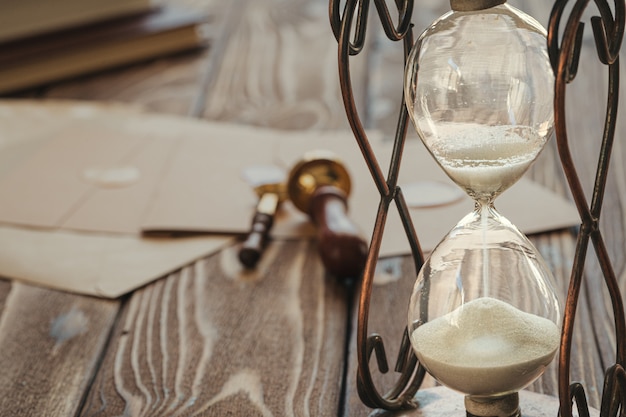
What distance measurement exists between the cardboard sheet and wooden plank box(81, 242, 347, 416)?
2.8 inches

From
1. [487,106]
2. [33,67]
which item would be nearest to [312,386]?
[487,106]

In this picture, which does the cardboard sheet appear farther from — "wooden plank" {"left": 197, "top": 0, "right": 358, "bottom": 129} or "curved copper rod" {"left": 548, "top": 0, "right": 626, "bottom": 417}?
"curved copper rod" {"left": 548, "top": 0, "right": 626, "bottom": 417}

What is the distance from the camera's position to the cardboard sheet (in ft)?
4.20

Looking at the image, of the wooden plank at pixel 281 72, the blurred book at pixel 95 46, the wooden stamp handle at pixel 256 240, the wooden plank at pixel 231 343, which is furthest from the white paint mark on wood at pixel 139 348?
the blurred book at pixel 95 46

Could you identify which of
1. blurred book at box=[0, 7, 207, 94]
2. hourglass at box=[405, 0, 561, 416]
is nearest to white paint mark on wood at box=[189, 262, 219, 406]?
hourglass at box=[405, 0, 561, 416]

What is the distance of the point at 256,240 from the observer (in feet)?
3.91

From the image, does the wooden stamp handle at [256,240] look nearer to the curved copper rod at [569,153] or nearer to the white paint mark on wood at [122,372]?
the white paint mark on wood at [122,372]

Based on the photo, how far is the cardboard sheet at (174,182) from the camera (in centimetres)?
128

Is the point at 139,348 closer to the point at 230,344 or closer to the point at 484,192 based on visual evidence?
the point at 230,344

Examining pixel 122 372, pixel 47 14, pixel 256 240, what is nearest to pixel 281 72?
pixel 47 14

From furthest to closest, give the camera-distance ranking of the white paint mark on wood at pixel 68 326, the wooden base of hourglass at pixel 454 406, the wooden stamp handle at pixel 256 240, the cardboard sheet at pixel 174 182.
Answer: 1. the cardboard sheet at pixel 174 182
2. the wooden stamp handle at pixel 256 240
3. the white paint mark on wood at pixel 68 326
4. the wooden base of hourglass at pixel 454 406

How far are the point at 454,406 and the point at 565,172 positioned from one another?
253 millimetres

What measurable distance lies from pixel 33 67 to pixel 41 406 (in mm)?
1310

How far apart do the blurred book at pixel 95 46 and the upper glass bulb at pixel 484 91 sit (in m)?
1.52
